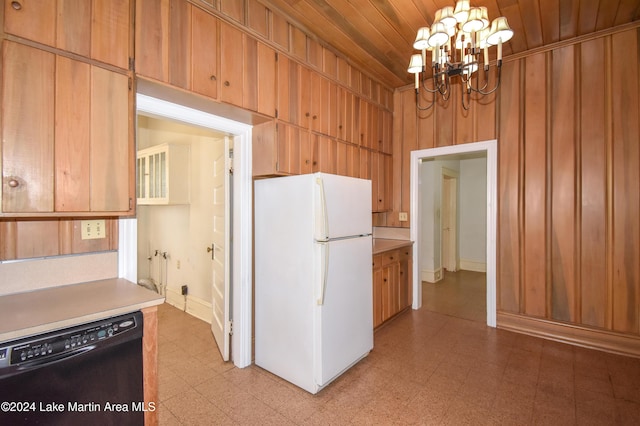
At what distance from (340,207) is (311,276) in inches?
22.6

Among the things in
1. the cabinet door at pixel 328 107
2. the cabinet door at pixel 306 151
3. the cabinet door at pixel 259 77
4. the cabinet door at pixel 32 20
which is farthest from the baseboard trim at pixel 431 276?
the cabinet door at pixel 32 20

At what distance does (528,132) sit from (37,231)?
4190 mm

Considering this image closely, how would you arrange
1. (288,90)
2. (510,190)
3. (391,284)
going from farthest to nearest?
1. (391,284)
2. (510,190)
3. (288,90)

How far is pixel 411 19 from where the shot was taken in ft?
8.27

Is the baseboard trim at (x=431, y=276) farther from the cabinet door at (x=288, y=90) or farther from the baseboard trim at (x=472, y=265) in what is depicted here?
the cabinet door at (x=288, y=90)

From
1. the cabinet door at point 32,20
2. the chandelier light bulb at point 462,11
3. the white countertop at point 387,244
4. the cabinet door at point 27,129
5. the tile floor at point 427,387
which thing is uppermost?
the chandelier light bulb at point 462,11

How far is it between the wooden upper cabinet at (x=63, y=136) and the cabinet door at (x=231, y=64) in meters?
0.61

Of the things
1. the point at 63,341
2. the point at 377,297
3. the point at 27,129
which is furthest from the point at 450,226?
the point at 27,129

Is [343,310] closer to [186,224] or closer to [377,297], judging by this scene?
[377,297]

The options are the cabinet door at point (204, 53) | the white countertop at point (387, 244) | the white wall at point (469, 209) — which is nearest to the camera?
the cabinet door at point (204, 53)

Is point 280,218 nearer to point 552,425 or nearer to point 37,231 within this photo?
point 37,231

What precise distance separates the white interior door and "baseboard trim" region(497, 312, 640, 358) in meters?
2.98

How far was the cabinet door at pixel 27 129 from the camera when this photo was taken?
48.9 inches

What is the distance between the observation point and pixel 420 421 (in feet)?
6.09
